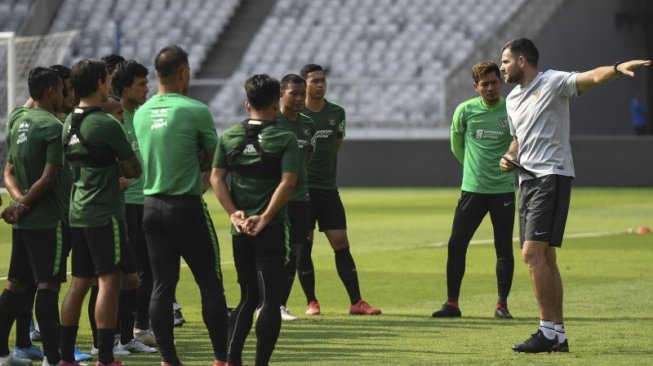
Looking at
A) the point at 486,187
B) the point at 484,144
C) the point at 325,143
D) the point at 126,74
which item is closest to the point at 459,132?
the point at 484,144

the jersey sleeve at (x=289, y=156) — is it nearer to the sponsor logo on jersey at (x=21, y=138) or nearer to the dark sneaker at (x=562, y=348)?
the sponsor logo on jersey at (x=21, y=138)

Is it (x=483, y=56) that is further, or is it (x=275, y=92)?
(x=483, y=56)

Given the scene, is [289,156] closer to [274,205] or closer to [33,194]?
[274,205]

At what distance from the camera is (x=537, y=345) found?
367 inches

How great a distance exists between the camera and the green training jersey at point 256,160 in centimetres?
802

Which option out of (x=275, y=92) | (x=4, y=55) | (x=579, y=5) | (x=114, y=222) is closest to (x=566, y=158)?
Result: (x=275, y=92)

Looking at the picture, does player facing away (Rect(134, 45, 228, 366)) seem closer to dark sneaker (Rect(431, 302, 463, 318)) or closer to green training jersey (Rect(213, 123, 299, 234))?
green training jersey (Rect(213, 123, 299, 234))

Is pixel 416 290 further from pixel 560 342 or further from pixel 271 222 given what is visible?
pixel 271 222

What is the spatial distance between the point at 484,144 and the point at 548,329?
113 inches

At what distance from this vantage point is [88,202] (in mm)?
8320

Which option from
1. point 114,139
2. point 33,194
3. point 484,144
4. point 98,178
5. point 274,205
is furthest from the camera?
point 484,144

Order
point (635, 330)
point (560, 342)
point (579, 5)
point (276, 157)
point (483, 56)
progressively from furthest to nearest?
point (579, 5) → point (483, 56) → point (635, 330) → point (560, 342) → point (276, 157)

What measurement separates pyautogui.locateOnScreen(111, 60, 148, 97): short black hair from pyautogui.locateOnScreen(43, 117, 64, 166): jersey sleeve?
0.92 metres

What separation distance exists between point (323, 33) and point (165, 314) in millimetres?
31077
